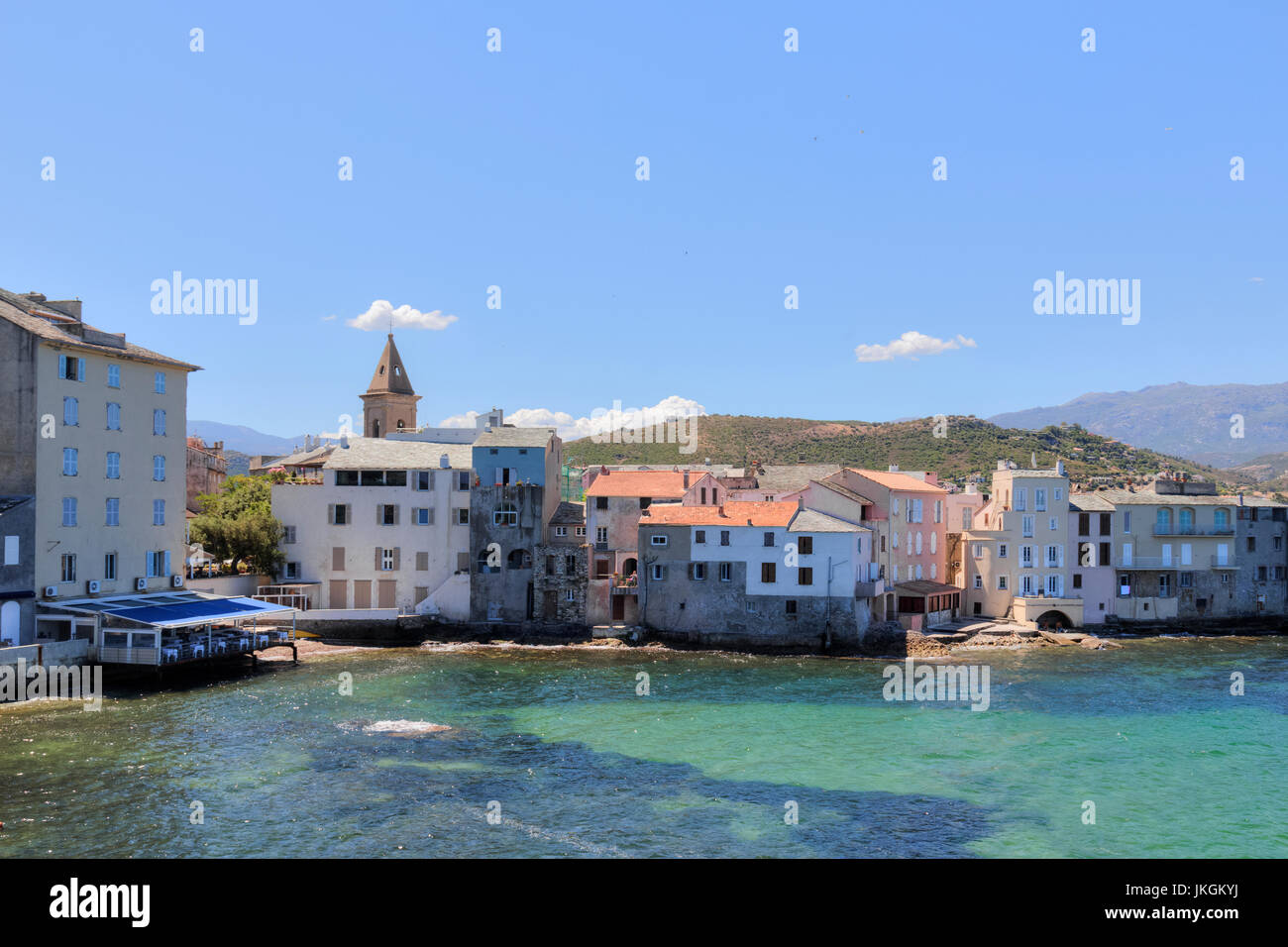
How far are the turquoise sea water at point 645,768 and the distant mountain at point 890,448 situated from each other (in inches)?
3175

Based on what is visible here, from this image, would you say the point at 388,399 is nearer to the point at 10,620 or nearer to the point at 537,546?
the point at 537,546

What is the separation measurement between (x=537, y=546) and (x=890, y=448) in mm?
87157

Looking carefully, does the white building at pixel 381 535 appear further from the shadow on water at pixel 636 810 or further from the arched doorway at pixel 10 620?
the shadow on water at pixel 636 810

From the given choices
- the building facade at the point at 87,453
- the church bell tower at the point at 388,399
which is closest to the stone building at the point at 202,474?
the church bell tower at the point at 388,399

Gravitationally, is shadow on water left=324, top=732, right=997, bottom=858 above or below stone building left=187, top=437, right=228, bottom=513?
below

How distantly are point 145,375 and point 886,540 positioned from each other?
5019 centimetres

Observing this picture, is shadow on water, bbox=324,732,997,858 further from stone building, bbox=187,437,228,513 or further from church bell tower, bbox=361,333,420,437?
church bell tower, bbox=361,333,420,437

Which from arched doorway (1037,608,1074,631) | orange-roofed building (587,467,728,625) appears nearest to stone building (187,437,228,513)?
orange-roofed building (587,467,728,625)

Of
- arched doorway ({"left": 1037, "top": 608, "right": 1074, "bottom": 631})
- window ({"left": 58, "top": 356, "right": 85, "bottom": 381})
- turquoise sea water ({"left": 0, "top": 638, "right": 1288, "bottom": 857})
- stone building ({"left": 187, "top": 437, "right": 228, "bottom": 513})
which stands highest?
window ({"left": 58, "top": 356, "right": 85, "bottom": 381})

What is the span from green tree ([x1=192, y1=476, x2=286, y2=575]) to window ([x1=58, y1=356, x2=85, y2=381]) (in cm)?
1583

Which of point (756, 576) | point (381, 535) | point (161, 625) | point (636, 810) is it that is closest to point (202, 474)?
point (381, 535)

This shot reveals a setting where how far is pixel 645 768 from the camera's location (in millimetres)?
34344

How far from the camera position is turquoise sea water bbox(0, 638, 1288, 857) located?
86.9 feet
